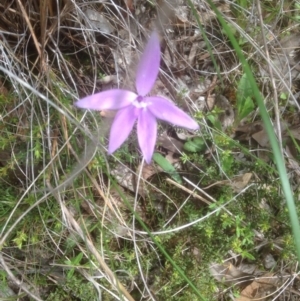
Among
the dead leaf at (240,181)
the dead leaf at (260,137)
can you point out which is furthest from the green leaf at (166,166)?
the dead leaf at (260,137)

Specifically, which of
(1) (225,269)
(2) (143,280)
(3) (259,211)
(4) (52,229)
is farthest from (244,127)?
(4) (52,229)

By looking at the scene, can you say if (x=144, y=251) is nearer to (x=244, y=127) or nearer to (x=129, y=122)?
(x=244, y=127)

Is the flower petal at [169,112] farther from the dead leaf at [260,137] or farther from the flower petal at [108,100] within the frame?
the dead leaf at [260,137]

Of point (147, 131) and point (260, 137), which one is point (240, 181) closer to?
point (260, 137)

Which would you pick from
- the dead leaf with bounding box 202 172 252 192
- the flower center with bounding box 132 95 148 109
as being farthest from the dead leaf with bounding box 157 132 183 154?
the flower center with bounding box 132 95 148 109

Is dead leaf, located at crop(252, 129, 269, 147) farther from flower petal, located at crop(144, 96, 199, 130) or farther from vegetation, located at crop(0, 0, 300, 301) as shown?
flower petal, located at crop(144, 96, 199, 130)

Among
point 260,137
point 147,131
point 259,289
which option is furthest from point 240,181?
point 147,131
